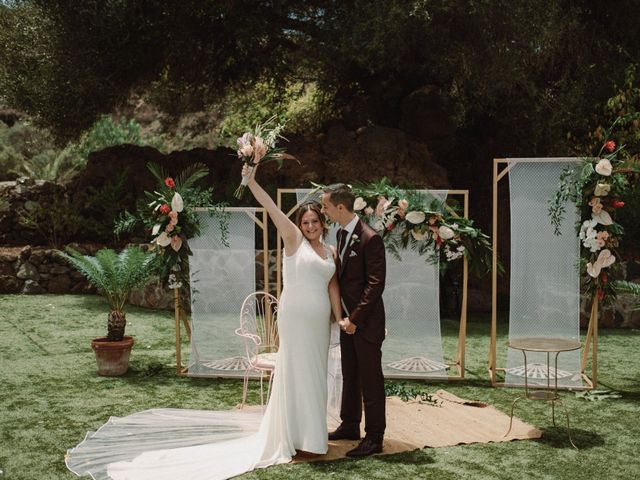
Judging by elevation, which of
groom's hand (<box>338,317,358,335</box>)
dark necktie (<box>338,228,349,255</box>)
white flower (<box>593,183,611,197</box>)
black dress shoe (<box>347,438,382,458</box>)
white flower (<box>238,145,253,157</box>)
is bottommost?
black dress shoe (<box>347,438,382,458</box>)

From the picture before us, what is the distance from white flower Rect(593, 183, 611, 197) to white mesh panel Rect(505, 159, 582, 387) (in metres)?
0.32

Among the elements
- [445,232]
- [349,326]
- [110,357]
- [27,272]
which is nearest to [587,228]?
[445,232]

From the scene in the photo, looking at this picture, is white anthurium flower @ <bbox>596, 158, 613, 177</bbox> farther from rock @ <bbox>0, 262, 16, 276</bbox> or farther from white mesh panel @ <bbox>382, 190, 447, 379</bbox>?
rock @ <bbox>0, 262, 16, 276</bbox>

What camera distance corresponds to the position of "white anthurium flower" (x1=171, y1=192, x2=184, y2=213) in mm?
8523

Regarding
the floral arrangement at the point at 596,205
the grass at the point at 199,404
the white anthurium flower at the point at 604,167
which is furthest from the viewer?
the floral arrangement at the point at 596,205

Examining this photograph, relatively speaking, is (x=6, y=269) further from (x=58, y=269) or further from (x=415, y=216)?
(x=415, y=216)

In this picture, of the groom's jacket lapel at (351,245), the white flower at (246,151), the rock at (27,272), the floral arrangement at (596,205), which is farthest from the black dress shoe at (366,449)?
the rock at (27,272)

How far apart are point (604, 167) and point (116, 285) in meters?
5.38

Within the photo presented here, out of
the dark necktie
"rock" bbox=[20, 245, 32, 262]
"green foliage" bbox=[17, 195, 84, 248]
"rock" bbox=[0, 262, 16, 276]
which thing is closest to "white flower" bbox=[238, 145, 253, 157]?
the dark necktie

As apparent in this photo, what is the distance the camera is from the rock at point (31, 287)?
15.4 m

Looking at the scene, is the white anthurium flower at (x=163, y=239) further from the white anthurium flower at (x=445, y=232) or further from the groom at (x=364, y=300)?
the groom at (x=364, y=300)

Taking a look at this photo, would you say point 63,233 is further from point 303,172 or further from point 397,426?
point 397,426

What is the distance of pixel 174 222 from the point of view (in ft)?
28.3

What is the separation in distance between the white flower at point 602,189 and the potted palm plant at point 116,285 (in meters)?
4.79
